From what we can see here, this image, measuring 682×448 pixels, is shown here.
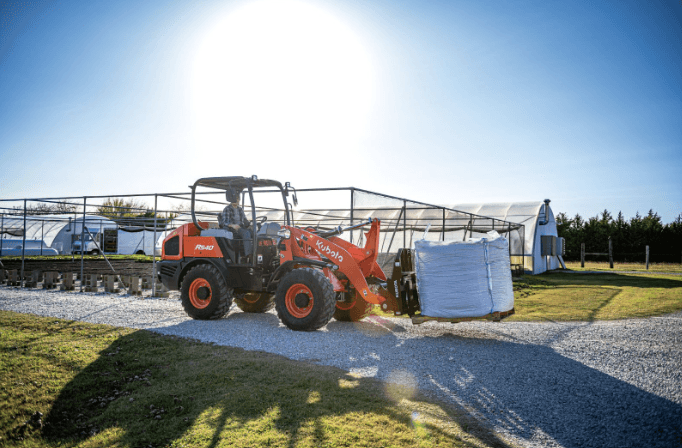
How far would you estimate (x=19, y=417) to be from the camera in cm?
406

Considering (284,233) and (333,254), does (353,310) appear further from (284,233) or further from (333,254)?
(284,233)

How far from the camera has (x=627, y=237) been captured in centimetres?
3334

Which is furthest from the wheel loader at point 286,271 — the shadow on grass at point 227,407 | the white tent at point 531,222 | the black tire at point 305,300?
the white tent at point 531,222

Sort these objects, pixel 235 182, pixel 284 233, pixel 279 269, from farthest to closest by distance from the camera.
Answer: pixel 235 182
pixel 284 233
pixel 279 269

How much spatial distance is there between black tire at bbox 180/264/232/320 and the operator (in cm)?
78

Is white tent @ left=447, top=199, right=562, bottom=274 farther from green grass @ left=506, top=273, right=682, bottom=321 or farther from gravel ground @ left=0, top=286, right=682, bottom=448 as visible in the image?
gravel ground @ left=0, top=286, right=682, bottom=448

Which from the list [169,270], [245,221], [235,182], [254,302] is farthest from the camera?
[254,302]

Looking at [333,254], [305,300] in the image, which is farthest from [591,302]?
[305,300]

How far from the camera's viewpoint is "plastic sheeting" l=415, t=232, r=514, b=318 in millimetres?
6602

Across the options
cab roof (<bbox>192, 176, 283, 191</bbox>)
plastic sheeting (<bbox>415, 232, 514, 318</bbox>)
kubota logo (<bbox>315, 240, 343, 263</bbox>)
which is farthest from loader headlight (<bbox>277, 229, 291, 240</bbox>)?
plastic sheeting (<bbox>415, 232, 514, 318</bbox>)

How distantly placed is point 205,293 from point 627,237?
114ft

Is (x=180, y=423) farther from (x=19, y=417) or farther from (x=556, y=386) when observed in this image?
(x=556, y=386)

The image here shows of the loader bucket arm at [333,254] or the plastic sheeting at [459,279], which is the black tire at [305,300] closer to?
the loader bucket arm at [333,254]

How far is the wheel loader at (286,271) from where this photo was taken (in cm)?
714
